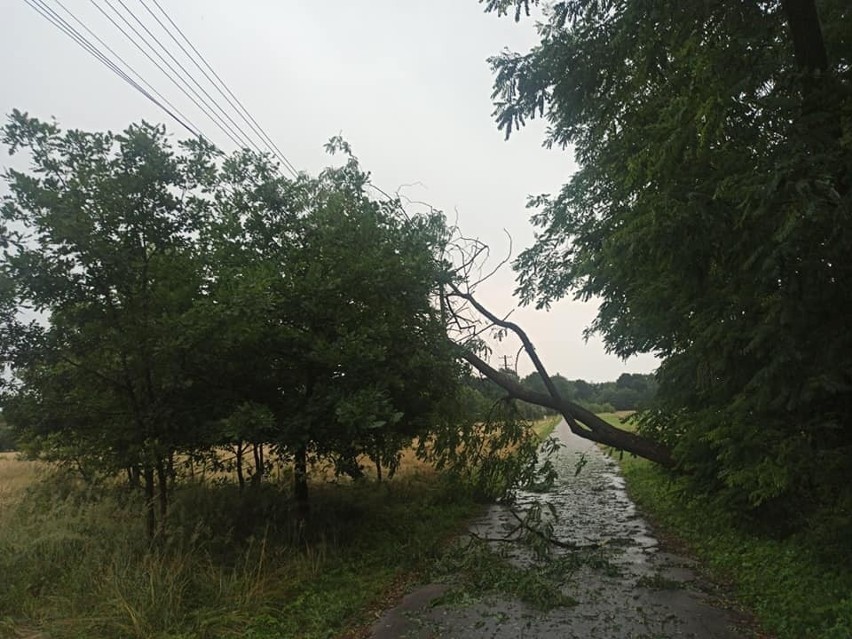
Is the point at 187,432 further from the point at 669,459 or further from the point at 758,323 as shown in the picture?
the point at 669,459

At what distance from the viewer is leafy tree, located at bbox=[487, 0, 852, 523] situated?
5.25 meters

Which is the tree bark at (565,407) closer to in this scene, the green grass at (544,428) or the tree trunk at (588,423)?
the tree trunk at (588,423)

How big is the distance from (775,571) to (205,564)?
22.9 ft

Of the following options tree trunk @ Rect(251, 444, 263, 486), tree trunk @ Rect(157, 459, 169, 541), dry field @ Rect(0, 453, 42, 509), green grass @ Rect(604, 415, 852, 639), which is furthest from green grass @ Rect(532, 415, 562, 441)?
dry field @ Rect(0, 453, 42, 509)

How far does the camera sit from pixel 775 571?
22.5 feet

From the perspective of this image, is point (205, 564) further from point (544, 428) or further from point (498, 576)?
point (544, 428)

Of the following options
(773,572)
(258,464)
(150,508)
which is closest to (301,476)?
(258,464)

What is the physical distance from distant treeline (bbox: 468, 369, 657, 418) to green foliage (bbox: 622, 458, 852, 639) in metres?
2.55

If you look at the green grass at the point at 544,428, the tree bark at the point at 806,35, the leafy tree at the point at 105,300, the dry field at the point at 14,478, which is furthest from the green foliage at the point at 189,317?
the green grass at the point at 544,428

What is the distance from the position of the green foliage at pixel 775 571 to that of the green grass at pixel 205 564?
4123mm

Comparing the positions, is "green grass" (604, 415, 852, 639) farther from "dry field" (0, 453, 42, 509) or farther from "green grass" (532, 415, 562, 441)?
"dry field" (0, 453, 42, 509)

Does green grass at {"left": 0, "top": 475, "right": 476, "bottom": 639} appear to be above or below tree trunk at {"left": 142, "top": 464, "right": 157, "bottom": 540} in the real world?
below

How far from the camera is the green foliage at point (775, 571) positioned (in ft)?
17.6

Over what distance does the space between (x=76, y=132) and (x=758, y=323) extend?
824 cm
